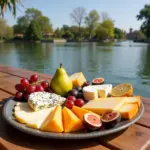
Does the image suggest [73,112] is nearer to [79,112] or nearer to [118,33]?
[79,112]

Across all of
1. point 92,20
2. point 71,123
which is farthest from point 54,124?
point 92,20

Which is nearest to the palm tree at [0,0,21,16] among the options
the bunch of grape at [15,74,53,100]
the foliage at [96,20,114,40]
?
the bunch of grape at [15,74,53,100]

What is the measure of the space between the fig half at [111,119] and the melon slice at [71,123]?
0.34 ft

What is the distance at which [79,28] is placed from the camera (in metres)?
63.0

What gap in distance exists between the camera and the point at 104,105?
3.13 feet

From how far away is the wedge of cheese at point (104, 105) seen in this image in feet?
3.05

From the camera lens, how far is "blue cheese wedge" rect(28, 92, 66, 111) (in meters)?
0.95

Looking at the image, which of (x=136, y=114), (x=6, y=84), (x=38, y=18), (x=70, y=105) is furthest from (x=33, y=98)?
(x=38, y=18)

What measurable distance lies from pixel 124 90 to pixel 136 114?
220mm

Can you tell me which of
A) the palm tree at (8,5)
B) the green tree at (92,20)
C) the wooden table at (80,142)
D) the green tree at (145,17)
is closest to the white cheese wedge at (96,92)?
the wooden table at (80,142)

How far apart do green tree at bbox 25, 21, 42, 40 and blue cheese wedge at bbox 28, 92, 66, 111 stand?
2211 inches

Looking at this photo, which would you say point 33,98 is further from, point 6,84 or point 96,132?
point 6,84

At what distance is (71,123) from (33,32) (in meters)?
56.8

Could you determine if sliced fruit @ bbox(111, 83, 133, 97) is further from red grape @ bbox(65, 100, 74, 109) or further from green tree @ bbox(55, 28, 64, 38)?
green tree @ bbox(55, 28, 64, 38)
